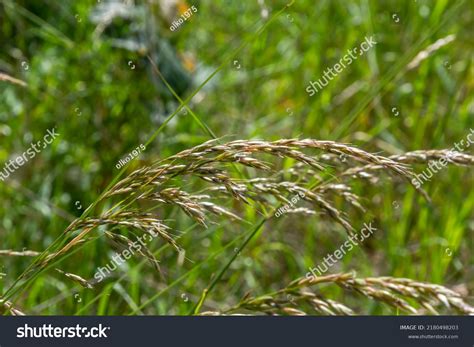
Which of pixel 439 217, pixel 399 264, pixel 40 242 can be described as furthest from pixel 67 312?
pixel 439 217

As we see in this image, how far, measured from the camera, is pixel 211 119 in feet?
9.52

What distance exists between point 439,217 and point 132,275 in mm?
1240

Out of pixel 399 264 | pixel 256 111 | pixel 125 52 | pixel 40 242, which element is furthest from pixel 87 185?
pixel 399 264

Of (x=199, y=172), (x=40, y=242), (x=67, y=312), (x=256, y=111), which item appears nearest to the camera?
(x=199, y=172)

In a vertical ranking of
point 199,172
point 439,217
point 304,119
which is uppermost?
point 304,119

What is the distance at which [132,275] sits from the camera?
2.19 meters

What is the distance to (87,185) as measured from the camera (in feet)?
8.49

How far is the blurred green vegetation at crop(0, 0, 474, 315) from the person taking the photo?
251cm

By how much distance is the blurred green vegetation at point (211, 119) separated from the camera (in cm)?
251

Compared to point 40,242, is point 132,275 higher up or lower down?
lower down

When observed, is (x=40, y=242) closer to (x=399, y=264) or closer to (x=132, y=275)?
(x=132, y=275)
